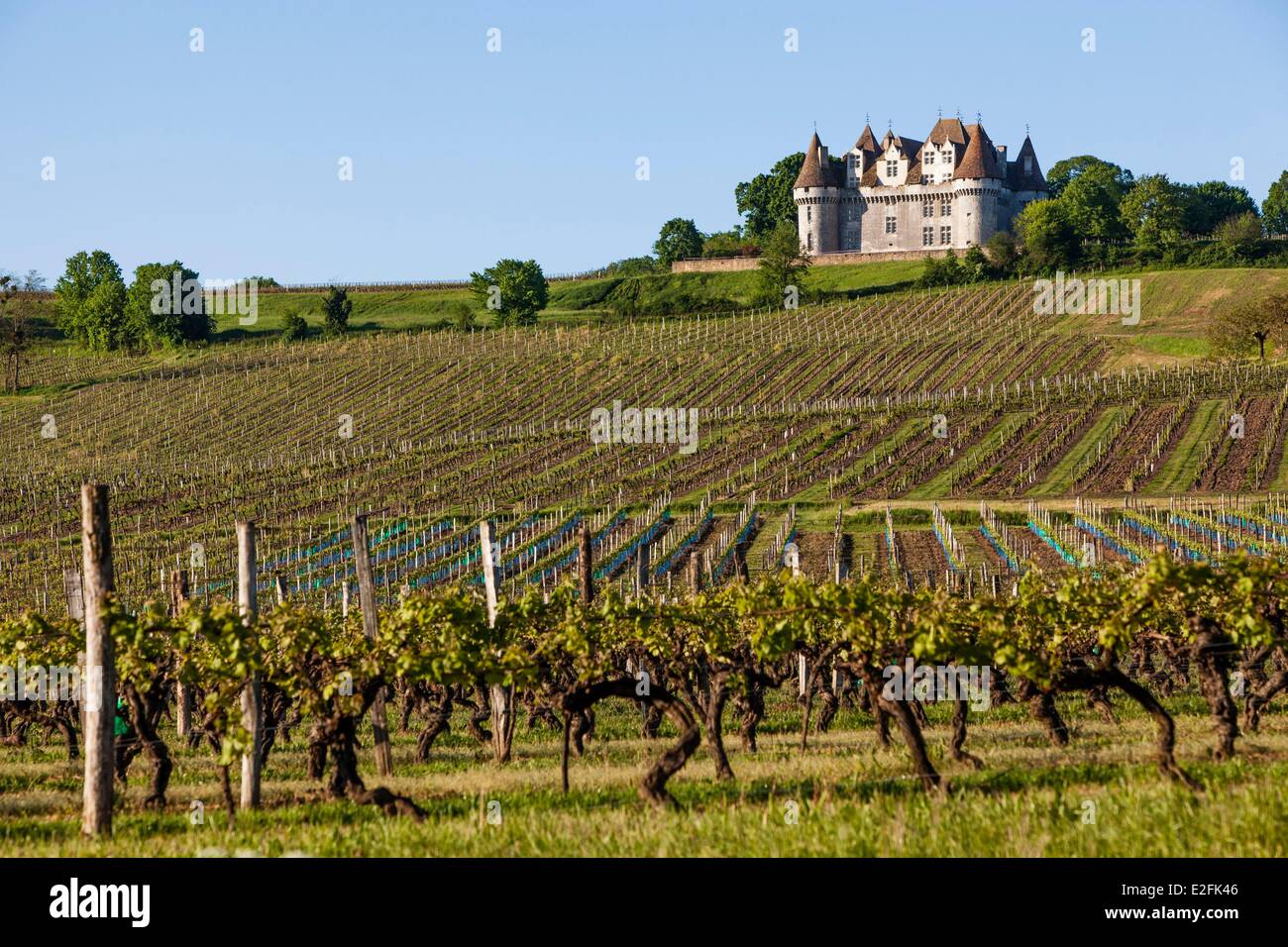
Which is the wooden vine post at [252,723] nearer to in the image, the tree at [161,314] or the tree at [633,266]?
the tree at [161,314]

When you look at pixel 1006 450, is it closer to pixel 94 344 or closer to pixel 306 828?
pixel 306 828

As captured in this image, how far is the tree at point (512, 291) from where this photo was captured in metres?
138

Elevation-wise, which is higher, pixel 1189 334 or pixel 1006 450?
pixel 1189 334

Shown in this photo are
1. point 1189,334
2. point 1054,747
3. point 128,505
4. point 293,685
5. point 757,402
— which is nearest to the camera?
point 293,685

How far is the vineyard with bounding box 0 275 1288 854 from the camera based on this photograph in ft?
53.9

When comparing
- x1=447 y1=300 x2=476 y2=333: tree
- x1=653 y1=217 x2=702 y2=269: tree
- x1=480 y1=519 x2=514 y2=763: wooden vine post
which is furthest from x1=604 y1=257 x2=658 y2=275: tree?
x1=480 y1=519 x2=514 y2=763: wooden vine post

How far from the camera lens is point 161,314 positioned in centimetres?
13075

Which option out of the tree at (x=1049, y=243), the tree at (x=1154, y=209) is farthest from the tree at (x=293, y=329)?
the tree at (x=1154, y=209)

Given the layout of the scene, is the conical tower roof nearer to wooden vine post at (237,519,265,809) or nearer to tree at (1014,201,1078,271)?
tree at (1014,201,1078,271)

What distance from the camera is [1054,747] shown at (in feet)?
64.4

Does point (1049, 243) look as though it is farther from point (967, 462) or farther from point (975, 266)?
point (967, 462)
